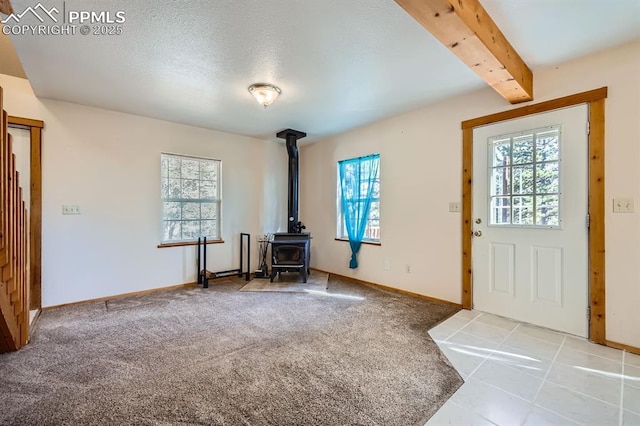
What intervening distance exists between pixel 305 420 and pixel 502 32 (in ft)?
9.38

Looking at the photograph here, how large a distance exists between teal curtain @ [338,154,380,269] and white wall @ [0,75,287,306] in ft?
6.96

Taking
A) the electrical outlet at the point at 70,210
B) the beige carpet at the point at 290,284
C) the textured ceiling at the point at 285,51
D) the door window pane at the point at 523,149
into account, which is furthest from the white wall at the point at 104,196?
the door window pane at the point at 523,149

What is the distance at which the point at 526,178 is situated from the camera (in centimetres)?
269

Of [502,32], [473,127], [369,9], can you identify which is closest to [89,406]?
[369,9]

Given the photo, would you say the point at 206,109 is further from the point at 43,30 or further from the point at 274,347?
the point at 274,347

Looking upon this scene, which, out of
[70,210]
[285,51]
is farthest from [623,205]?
[70,210]

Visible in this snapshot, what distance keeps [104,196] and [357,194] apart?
341cm

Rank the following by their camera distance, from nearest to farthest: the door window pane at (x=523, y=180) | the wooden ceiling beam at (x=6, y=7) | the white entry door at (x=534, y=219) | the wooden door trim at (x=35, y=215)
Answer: the wooden ceiling beam at (x=6, y=7) → the white entry door at (x=534, y=219) → the door window pane at (x=523, y=180) → the wooden door trim at (x=35, y=215)

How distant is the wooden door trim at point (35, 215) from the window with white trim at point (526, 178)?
4945mm

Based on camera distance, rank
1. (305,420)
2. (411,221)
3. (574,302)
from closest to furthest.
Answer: (305,420) → (574,302) → (411,221)

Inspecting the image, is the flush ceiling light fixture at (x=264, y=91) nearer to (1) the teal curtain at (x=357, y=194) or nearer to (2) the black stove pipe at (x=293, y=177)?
(2) the black stove pipe at (x=293, y=177)

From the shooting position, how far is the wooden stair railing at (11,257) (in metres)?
1.97

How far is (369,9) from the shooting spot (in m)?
1.82

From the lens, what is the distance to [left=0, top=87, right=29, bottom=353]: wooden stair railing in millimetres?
1974
